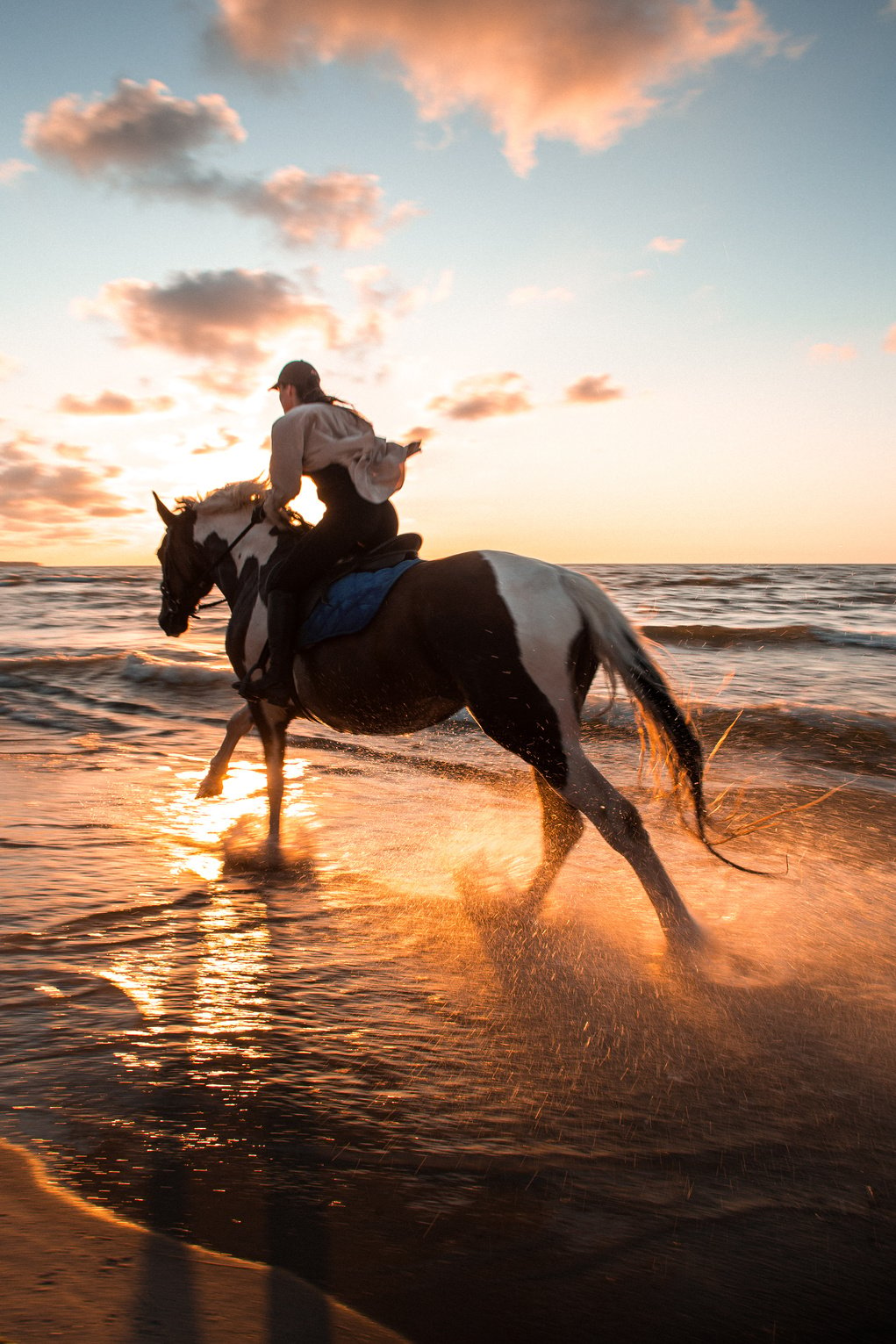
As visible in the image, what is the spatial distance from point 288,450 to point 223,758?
2069 mm

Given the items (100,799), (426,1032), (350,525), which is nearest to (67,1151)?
(426,1032)

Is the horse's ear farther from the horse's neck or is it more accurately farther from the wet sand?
the wet sand

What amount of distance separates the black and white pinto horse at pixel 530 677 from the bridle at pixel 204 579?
1086 millimetres

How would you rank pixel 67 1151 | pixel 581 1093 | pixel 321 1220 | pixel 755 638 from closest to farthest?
pixel 321 1220 → pixel 67 1151 → pixel 581 1093 → pixel 755 638

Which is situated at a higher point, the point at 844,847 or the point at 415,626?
the point at 415,626

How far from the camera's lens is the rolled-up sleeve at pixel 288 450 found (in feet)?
12.6

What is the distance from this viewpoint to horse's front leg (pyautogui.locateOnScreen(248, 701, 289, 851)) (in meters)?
4.55

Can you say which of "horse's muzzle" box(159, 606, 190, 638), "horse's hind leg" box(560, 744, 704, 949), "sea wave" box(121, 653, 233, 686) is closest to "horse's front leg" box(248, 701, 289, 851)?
"horse's muzzle" box(159, 606, 190, 638)

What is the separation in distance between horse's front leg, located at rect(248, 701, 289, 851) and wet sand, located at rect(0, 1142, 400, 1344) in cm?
294

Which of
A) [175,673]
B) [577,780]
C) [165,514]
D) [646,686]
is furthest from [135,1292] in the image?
[175,673]

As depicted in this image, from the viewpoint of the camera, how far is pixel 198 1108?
204 cm

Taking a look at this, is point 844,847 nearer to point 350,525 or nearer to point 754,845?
point 754,845

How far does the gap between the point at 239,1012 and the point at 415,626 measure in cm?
167

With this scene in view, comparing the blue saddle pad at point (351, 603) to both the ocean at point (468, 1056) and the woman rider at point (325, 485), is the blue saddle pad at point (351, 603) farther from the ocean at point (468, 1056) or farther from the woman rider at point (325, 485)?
the ocean at point (468, 1056)
